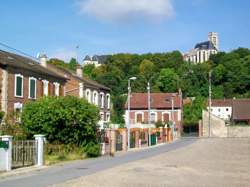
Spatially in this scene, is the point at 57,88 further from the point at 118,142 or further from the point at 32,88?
the point at 118,142

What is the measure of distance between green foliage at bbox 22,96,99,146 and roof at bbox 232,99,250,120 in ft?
256

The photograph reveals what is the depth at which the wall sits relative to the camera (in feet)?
307

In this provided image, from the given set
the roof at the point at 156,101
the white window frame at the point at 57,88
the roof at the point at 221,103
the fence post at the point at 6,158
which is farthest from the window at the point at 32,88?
the roof at the point at 221,103

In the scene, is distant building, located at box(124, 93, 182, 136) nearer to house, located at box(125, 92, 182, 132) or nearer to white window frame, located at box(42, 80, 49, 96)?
house, located at box(125, 92, 182, 132)

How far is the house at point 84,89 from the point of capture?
208 feet

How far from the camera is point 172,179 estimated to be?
2039cm

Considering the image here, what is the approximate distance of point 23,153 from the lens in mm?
26766

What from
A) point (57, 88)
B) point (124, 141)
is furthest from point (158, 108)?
point (124, 141)

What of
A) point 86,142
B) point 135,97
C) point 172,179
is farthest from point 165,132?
point 172,179

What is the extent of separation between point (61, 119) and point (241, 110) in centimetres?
8159

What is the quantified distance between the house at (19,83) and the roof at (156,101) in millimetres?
50744

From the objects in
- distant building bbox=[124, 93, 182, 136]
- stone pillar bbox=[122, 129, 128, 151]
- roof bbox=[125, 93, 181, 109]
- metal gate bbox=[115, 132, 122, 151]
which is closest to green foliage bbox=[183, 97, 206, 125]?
distant building bbox=[124, 93, 182, 136]

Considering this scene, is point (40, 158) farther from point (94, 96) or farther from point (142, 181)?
point (94, 96)

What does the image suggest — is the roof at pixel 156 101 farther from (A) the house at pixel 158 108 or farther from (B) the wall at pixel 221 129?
(B) the wall at pixel 221 129
